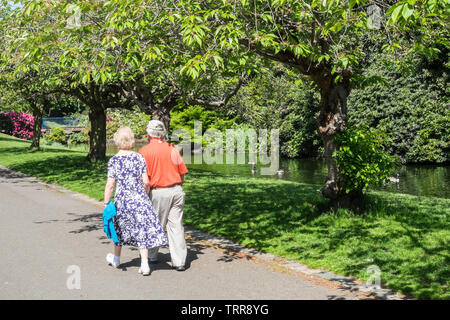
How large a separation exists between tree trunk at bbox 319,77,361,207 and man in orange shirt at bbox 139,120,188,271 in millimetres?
3944

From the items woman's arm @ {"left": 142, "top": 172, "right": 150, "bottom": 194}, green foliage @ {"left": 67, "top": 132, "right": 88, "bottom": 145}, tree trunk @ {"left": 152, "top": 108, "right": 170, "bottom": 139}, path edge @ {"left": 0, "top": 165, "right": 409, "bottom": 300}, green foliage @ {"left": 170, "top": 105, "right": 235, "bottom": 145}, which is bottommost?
path edge @ {"left": 0, "top": 165, "right": 409, "bottom": 300}

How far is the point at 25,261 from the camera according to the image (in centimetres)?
659

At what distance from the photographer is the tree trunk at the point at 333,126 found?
9242 mm

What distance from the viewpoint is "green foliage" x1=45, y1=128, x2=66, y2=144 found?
53.8 m

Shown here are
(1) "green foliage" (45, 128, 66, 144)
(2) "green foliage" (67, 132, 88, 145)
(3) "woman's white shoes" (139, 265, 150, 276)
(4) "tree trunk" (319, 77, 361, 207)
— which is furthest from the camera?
(2) "green foliage" (67, 132, 88, 145)

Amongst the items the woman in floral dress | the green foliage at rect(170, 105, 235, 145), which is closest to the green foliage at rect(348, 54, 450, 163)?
the green foliage at rect(170, 105, 235, 145)

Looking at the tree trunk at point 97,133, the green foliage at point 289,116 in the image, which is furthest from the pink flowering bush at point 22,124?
the tree trunk at point 97,133

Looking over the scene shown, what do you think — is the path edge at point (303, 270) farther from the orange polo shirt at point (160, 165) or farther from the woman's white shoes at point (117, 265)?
the orange polo shirt at point (160, 165)

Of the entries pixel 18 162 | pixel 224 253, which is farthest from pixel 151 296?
pixel 18 162

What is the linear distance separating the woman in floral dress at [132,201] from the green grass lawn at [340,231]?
2136mm

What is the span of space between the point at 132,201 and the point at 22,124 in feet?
164

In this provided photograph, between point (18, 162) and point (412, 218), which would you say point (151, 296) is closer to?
point (412, 218)

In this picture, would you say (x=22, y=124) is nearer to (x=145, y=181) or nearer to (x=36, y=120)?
(x=36, y=120)

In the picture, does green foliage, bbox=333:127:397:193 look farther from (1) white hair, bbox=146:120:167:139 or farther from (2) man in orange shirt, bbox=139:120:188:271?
(1) white hair, bbox=146:120:167:139
